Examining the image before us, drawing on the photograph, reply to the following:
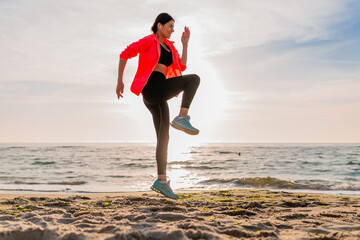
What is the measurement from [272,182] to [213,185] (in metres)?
1.78

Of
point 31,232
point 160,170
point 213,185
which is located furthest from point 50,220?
point 213,185

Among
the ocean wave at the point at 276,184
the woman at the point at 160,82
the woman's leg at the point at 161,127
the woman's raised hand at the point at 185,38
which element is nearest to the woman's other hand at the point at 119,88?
the woman at the point at 160,82

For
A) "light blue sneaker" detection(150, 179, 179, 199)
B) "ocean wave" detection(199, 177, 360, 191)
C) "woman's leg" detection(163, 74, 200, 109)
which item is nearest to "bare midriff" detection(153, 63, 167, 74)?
"woman's leg" detection(163, 74, 200, 109)

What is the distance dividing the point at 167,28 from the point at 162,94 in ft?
2.99

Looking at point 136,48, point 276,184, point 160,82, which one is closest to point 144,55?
point 136,48

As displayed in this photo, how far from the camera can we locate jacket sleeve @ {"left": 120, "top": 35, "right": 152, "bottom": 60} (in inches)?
158

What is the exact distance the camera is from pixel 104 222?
2867 mm

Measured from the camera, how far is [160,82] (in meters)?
4.00

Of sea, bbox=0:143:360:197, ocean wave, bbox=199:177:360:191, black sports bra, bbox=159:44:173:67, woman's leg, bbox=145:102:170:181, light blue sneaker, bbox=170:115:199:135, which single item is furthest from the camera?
sea, bbox=0:143:360:197

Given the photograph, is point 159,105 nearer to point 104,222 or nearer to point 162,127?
point 162,127

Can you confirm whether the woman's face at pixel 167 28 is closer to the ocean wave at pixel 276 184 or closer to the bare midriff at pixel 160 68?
the bare midriff at pixel 160 68

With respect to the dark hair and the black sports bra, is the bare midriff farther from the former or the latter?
the dark hair

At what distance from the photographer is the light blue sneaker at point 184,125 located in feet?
12.8

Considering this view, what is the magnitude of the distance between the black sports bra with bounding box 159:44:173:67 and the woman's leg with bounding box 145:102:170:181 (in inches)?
21.1
